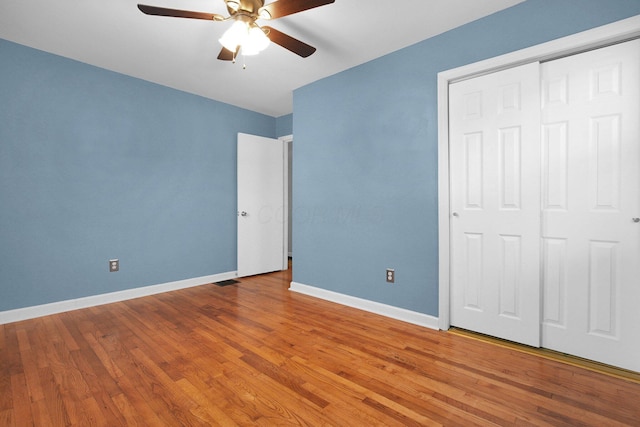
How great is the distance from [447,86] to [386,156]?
79cm

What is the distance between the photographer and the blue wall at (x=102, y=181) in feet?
9.11

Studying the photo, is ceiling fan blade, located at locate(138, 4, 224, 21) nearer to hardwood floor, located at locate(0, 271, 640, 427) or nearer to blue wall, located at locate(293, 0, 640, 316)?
blue wall, located at locate(293, 0, 640, 316)

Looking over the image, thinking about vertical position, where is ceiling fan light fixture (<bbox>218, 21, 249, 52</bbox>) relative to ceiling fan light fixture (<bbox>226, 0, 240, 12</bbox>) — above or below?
below

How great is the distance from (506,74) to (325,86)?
1879 mm

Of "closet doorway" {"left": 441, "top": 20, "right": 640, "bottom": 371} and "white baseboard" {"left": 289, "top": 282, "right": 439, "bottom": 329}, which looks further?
"white baseboard" {"left": 289, "top": 282, "right": 439, "bottom": 329}

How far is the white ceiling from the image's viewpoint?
7.32ft

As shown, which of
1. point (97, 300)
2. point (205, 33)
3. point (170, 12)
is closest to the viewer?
point (170, 12)

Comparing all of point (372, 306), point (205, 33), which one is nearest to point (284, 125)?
point (205, 33)

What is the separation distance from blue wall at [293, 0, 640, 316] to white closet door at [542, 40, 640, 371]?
36cm

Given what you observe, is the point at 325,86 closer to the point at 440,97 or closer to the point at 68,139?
the point at 440,97

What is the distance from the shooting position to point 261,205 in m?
4.66

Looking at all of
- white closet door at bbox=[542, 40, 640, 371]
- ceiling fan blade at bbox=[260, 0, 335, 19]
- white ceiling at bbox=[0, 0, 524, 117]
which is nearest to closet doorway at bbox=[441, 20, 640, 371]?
white closet door at bbox=[542, 40, 640, 371]

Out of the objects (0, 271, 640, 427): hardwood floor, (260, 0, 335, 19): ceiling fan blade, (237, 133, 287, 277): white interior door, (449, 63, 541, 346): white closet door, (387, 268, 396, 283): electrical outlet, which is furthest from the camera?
(237, 133, 287, 277): white interior door

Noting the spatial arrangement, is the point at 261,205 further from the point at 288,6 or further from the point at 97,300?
the point at 288,6
